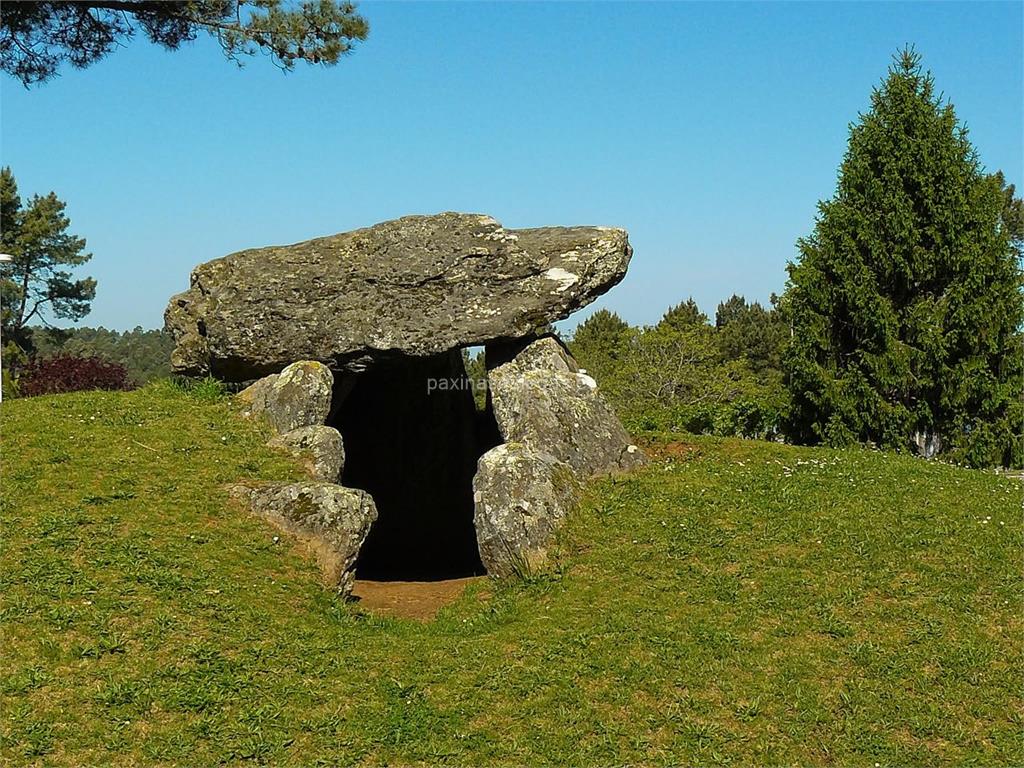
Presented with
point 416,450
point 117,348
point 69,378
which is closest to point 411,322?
point 416,450

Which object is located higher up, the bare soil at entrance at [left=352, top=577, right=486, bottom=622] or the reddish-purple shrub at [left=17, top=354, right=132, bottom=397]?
the reddish-purple shrub at [left=17, top=354, right=132, bottom=397]

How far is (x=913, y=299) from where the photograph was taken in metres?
19.0

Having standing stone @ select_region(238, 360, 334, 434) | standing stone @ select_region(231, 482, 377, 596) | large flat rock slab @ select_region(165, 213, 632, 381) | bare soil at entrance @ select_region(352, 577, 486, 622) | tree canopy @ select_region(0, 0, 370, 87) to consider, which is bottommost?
bare soil at entrance @ select_region(352, 577, 486, 622)

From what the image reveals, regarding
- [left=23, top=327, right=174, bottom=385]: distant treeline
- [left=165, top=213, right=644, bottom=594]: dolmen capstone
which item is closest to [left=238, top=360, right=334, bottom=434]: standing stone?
[left=165, top=213, right=644, bottom=594]: dolmen capstone

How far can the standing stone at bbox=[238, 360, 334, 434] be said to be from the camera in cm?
1452

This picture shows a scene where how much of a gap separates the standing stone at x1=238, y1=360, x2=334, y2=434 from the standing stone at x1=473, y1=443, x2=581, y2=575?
298 centimetres

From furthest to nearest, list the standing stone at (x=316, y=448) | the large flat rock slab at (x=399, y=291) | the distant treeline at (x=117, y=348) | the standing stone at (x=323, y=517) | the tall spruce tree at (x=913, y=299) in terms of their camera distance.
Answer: the distant treeline at (x=117, y=348)
the tall spruce tree at (x=913, y=299)
the large flat rock slab at (x=399, y=291)
the standing stone at (x=316, y=448)
the standing stone at (x=323, y=517)

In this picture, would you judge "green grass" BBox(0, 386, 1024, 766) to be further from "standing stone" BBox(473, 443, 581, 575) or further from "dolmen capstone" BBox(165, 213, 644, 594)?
"dolmen capstone" BBox(165, 213, 644, 594)

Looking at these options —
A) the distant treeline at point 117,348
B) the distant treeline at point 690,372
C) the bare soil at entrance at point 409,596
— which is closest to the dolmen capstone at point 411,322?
the bare soil at entrance at point 409,596

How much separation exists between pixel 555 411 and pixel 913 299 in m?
8.83

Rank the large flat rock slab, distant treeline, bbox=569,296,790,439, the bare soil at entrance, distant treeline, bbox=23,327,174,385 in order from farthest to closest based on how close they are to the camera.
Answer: distant treeline, bbox=23,327,174,385 → distant treeline, bbox=569,296,790,439 → the large flat rock slab → the bare soil at entrance

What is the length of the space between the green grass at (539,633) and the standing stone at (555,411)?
0.73 m

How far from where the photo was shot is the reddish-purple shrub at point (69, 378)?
28391 millimetres

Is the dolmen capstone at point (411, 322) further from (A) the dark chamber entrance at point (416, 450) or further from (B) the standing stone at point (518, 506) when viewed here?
(A) the dark chamber entrance at point (416, 450)
